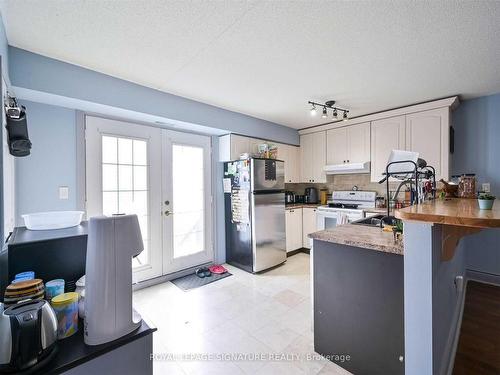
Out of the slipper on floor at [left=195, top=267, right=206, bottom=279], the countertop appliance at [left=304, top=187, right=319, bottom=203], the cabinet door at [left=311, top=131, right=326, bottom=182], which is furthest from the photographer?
the countertop appliance at [left=304, top=187, right=319, bottom=203]

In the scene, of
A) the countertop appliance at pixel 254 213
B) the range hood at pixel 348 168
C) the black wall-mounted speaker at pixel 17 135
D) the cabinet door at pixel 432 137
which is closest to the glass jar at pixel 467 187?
the cabinet door at pixel 432 137

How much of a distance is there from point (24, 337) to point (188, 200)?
266cm

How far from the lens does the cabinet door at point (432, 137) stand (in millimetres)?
2980

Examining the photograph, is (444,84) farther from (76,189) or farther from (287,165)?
(76,189)

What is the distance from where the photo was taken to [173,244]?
318 cm

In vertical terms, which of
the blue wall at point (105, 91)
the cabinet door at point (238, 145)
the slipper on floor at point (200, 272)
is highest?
the blue wall at point (105, 91)

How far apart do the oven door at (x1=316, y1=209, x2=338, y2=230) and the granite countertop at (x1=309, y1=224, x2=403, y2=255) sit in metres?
2.01

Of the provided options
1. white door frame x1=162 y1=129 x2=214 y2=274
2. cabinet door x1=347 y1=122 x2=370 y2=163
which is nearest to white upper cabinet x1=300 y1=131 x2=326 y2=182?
cabinet door x1=347 y1=122 x2=370 y2=163

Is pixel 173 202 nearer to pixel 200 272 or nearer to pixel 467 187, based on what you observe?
pixel 200 272

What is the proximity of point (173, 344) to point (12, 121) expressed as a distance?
1950 millimetres

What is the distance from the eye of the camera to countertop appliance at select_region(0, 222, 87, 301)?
97cm

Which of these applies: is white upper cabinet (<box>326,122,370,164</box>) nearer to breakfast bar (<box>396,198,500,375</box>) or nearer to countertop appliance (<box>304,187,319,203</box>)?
countertop appliance (<box>304,187,319,203</box>)

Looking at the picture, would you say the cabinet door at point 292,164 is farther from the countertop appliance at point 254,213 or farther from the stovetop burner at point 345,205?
the stovetop burner at point 345,205

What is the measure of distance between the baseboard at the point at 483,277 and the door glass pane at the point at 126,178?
4.17 metres
